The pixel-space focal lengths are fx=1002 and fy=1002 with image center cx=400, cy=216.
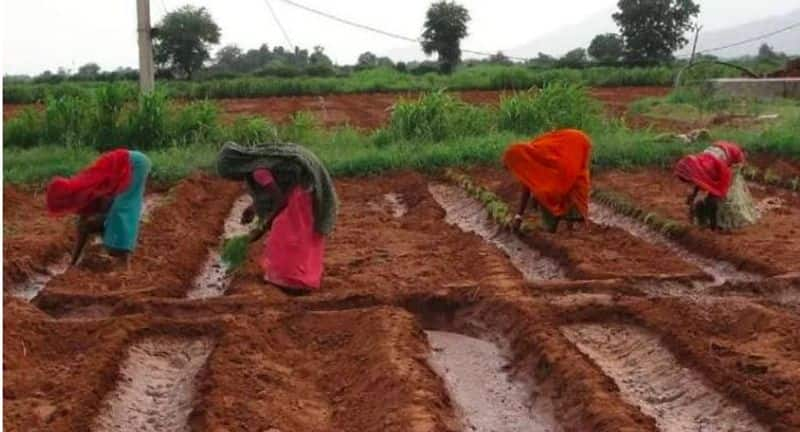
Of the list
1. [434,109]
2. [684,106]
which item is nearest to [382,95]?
[684,106]

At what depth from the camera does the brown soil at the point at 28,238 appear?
830 centimetres

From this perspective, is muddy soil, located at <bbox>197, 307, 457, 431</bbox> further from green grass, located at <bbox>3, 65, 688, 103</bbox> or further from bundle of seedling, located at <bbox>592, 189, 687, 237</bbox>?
green grass, located at <bbox>3, 65, 688, 103</bbox>

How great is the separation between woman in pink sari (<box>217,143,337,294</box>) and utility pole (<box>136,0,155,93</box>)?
9.76 meters

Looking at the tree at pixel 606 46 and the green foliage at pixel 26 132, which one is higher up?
the tree at pixel 606 46

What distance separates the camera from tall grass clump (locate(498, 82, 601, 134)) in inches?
632

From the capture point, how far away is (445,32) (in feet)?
159

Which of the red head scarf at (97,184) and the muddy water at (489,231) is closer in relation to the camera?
the red head scarf at (97,184)

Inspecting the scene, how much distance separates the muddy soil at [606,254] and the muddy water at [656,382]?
4.11ft

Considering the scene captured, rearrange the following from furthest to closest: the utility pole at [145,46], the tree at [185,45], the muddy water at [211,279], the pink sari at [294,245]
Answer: the tree at [185,45] < the utility pole at [145,46] < the muddy water at [211,279] < the pink sari at [294,245]

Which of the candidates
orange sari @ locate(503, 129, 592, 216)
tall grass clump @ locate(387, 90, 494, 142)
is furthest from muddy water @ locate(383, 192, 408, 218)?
tall grass clump @ locate(387, 90, 494, 142)

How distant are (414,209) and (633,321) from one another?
523cm

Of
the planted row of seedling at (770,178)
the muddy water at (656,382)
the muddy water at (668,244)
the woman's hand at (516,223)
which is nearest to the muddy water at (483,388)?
the muddy water at (656,382)

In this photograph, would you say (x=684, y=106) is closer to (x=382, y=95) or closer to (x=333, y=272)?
(x=382, y=95)

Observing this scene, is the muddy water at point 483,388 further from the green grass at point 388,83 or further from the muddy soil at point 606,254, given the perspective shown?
the green grass at point 388,83
